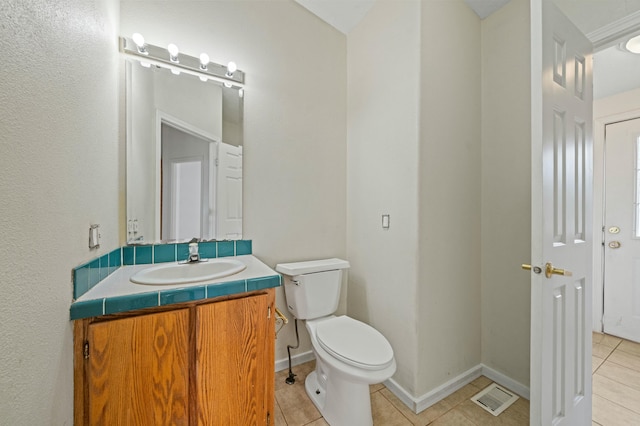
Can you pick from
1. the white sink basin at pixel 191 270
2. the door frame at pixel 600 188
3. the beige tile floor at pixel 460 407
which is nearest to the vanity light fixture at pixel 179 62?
the white sink basin at pixel 191 270

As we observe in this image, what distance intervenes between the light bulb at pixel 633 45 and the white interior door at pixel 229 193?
277 centimetres

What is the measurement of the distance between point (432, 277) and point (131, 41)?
2.19 meters

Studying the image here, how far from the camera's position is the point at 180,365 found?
3.02 feet

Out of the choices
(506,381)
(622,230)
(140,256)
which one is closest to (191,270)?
(140,256)

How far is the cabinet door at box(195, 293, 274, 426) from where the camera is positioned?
37.7 inches

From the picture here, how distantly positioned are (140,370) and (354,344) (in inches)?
37.4

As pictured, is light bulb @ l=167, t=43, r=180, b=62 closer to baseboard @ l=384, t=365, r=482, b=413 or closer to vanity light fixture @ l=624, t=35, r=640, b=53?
baseboard @ l=384, t=365, r=482, b=413

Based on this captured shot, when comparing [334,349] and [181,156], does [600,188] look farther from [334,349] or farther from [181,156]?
[181,156]

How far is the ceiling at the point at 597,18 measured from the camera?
1.31 m

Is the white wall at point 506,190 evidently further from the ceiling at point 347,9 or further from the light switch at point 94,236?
the light switch at point 94,236

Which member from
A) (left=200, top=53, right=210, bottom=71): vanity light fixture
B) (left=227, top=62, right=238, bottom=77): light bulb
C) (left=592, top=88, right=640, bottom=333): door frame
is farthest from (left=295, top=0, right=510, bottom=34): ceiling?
(left=592, top=88, right=640, bottom=333): door frame

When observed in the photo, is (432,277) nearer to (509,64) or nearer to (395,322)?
(395,322)

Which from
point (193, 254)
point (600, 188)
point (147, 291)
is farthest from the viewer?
point (600, 188)

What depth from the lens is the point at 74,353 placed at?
781mm
